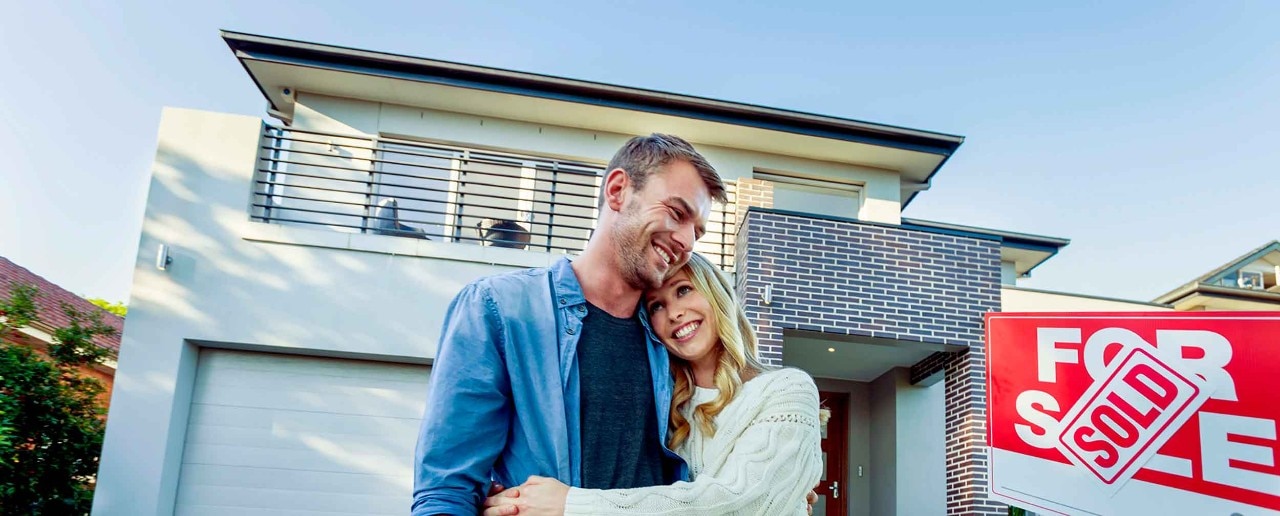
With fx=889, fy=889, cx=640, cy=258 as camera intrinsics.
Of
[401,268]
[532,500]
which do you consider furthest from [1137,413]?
[401,268]

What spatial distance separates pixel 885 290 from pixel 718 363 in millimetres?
7669

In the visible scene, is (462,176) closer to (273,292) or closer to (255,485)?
(273,292)

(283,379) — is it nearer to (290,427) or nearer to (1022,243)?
(290,427)

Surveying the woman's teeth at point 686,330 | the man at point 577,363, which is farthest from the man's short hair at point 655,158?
the woman's teeth at point 686,330

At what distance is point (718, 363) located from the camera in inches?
104

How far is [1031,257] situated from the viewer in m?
15.1

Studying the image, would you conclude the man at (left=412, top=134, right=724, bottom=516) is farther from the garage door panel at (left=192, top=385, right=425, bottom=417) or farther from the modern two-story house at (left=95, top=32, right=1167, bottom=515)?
the garage door panel at (left=192, top=385, right=425, bottom=417)

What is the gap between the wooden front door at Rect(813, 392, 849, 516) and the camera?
13094mm

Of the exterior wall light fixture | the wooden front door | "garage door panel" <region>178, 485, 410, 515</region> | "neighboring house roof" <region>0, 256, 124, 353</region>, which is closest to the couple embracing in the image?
"garage door panel" <region>178, 485, 410, 515</region>

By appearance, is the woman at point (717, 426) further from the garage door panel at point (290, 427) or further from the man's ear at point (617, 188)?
the garage door panel at point (290, 427)

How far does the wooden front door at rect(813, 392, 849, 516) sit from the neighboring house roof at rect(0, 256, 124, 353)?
10.1 meters

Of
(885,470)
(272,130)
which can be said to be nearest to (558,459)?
(272,130)

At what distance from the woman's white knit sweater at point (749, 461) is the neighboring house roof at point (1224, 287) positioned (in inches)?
680

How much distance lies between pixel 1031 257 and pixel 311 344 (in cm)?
1178
